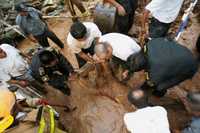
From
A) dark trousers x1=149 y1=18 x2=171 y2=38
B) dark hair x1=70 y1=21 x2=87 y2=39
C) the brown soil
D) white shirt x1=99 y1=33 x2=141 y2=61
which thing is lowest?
the brown soil

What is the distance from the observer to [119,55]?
4375 mm

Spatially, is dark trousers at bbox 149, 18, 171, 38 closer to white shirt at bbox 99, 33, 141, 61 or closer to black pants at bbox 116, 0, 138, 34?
black pants at bbox 116, 0, 138, 34

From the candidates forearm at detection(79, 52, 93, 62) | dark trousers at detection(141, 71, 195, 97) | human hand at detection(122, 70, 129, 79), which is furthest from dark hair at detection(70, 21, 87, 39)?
dark trousers at detection(141, 71, 195, 97)

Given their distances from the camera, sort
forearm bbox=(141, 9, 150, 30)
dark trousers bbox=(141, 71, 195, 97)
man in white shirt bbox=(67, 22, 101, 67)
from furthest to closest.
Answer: forearm bbox=(141, 9, 150, 30) < man in white shirt bbox=(67, 22, 101, 67) < dark trousers bbox=(141, 71, 195, 97)

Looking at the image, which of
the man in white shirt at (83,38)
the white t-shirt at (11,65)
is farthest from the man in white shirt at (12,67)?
the man in white shirt at (83,38)

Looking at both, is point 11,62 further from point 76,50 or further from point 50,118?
Result: point 50,118

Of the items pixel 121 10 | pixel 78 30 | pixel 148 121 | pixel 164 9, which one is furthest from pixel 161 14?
pixel 148 121

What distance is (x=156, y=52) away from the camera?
4.05m

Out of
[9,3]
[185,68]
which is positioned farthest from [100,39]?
[9,3]

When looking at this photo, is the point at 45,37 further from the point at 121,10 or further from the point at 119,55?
the point at 119,55

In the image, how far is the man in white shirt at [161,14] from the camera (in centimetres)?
480

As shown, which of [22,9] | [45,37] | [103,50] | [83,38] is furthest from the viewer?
[45,37]

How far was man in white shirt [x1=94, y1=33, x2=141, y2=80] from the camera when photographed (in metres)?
4.27

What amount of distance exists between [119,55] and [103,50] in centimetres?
23
